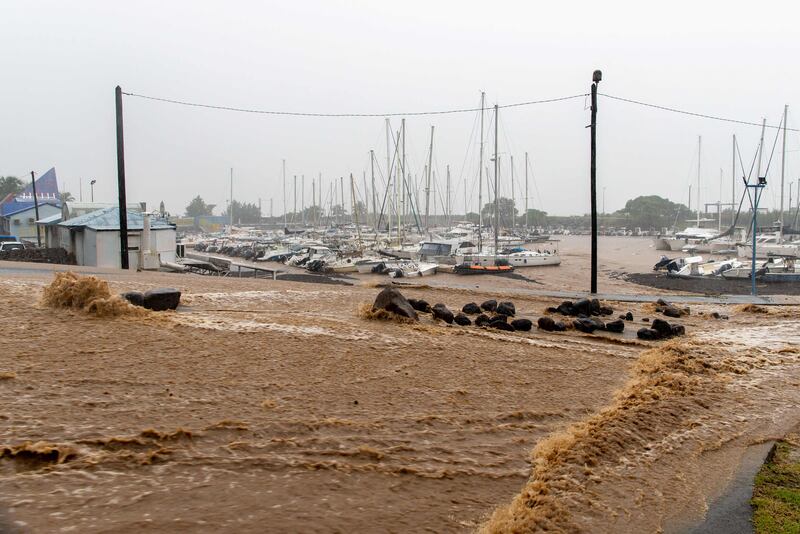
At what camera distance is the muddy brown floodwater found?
249 inches

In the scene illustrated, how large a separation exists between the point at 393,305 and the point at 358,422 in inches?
276

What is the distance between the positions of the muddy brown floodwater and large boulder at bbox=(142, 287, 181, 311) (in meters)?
0.67

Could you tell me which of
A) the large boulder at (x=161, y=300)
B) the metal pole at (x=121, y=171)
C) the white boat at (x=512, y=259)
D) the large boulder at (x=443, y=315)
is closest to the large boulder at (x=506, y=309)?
the large boulder at (x=443, y=315)

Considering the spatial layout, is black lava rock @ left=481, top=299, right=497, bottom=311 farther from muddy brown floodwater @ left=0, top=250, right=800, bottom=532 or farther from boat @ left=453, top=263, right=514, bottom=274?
boat @ left=453, top=263, right=514, bottom=274

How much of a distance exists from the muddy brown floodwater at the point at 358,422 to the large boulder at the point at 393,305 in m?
0.49

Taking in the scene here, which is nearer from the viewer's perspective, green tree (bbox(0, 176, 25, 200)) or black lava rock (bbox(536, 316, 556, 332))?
black lava rock (bbox(536, 316, 556, 332))

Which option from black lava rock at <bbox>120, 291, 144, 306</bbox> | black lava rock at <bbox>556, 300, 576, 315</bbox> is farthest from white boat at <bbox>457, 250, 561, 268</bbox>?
black lava rock at <bbox>120, 291, 144, 306</bbox>

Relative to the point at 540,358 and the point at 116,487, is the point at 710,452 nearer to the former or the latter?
the point at 540,358

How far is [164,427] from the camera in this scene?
7.95m

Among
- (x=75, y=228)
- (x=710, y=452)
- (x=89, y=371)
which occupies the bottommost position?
(x=710, y=452)

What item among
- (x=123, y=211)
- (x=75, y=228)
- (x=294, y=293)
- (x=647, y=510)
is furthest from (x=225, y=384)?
(x=75, y=228)

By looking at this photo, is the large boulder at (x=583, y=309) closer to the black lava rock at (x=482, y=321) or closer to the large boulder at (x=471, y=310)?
the large boulder at (x=471, y=310)

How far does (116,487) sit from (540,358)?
8758mm

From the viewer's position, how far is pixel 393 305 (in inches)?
616
